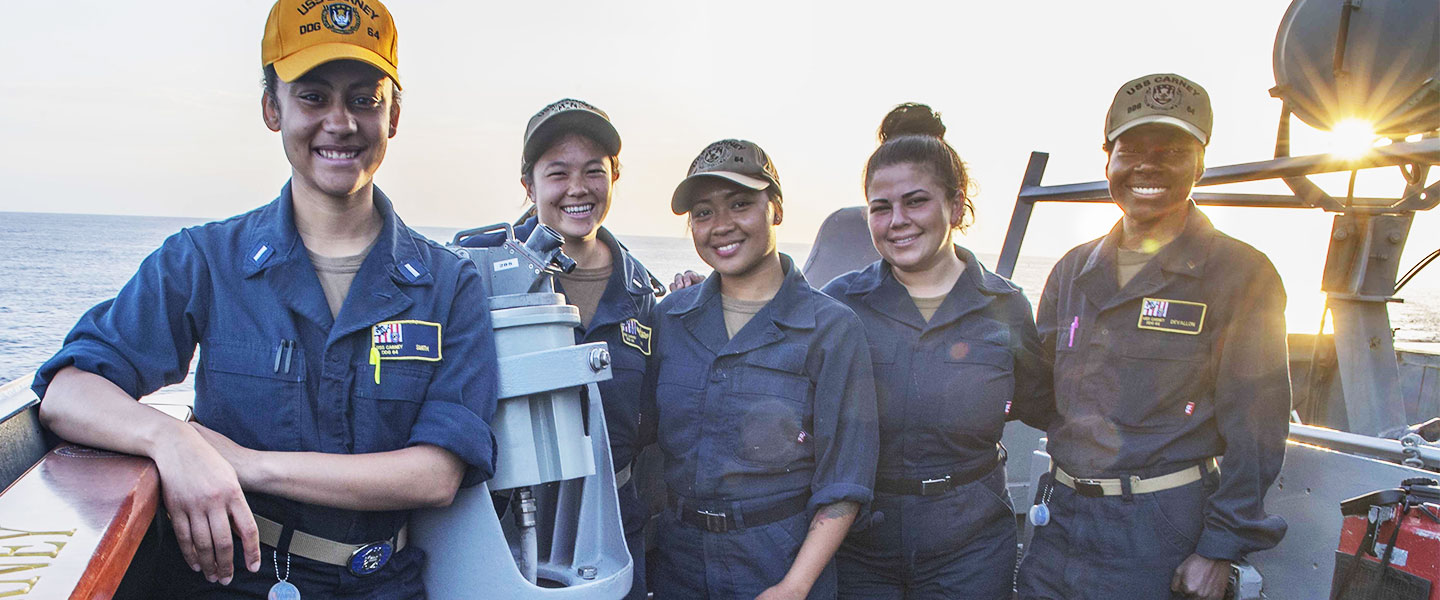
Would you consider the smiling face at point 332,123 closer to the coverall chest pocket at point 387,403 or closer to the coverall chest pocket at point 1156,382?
the coverall chest pocket at point 387,403

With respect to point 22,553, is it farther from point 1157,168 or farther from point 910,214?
point 1157,168

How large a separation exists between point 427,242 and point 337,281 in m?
0.19

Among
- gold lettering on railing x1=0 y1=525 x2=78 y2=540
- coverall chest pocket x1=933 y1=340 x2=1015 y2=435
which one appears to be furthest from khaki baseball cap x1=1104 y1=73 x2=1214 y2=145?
gold lettering on railing x1=0 y1=525 x2=78 y2=540

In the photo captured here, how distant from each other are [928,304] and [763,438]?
69 cm

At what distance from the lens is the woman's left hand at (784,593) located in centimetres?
198

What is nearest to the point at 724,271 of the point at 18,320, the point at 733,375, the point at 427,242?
the point at 733,375

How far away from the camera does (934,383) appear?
7.73ft

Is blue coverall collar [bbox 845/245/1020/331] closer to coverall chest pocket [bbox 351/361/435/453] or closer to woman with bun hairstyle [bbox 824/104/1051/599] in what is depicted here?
woman with bun hairstyle [bbox 824/104/1051/599]

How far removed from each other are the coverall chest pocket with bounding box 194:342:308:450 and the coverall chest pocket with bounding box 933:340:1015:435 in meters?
1.51

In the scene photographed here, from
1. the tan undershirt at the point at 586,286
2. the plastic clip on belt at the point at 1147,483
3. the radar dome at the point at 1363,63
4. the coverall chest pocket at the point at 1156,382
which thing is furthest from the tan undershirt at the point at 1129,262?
the radar dome at the point at 1363,63

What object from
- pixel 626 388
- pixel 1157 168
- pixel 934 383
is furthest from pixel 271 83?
pixel 1157 168

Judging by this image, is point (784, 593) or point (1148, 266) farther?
point (1148, 266)

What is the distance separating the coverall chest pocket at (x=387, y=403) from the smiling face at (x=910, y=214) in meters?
1.32

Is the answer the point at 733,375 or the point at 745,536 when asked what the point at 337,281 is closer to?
the point at 733,375
